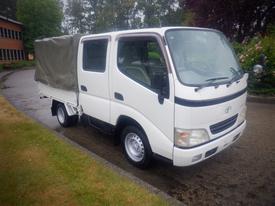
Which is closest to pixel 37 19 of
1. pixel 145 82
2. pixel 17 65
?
pixel 17 65

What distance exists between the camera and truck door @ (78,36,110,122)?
16.4 ft

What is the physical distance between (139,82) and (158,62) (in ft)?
1.58

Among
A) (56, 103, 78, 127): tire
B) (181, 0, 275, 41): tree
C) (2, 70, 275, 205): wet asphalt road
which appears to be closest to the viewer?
(2, 70, 275, 205): wet asphalt road

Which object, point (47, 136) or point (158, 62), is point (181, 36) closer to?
point (158, 62)

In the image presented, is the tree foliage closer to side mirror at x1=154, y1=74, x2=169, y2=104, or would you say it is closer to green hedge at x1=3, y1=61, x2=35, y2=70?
green hedge at x1=3, y1=61, x2=35, y2=70

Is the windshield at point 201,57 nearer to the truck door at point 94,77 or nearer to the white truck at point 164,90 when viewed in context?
the white truck at point 164,90

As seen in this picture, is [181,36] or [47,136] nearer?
[181,36]

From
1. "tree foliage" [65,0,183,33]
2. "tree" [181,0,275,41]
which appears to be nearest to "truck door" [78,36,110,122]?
"tree" [181,0,275,41]

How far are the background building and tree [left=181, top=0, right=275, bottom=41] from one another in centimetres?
2892

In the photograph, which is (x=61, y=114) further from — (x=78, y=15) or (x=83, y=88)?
(x=78, y=15)

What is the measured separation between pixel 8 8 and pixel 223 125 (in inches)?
2565

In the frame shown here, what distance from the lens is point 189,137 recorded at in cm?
374

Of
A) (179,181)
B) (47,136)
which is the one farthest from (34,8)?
(179,181)

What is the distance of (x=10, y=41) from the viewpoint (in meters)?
38.3
